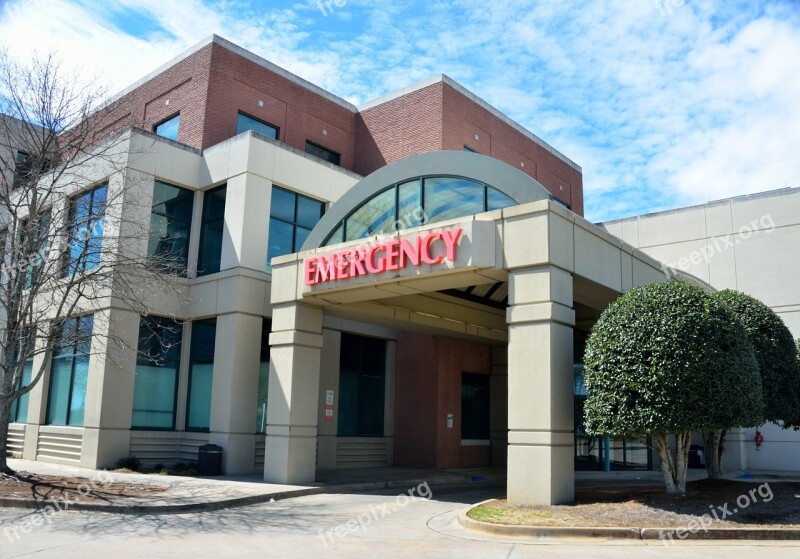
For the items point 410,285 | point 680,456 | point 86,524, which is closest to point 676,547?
point 680,456

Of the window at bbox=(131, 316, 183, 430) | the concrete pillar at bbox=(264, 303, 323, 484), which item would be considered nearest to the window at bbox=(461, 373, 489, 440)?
the concrete pillar at bbox=(264, 303, 323, 484)

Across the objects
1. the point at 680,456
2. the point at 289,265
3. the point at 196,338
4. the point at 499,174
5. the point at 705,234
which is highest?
the point at 705,234

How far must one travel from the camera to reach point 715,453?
671 inches

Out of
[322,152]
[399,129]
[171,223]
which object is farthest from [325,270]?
[322,152]

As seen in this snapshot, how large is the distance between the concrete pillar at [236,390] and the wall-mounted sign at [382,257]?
156 inches

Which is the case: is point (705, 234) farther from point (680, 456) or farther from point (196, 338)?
point (196, 338)

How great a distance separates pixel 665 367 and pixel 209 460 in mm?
12161

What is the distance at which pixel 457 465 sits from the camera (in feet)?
79.8

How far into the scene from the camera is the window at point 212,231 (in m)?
21.7

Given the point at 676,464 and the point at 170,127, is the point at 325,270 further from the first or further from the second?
the point at 170,127

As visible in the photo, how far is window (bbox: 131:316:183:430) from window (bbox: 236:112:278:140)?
7.74 metres

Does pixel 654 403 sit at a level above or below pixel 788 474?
above

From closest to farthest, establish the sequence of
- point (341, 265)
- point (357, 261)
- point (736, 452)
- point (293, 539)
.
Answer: point (293, 539) → point (357, 261) → point (341, 265) → point (736, 452)

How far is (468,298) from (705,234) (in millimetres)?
12710
